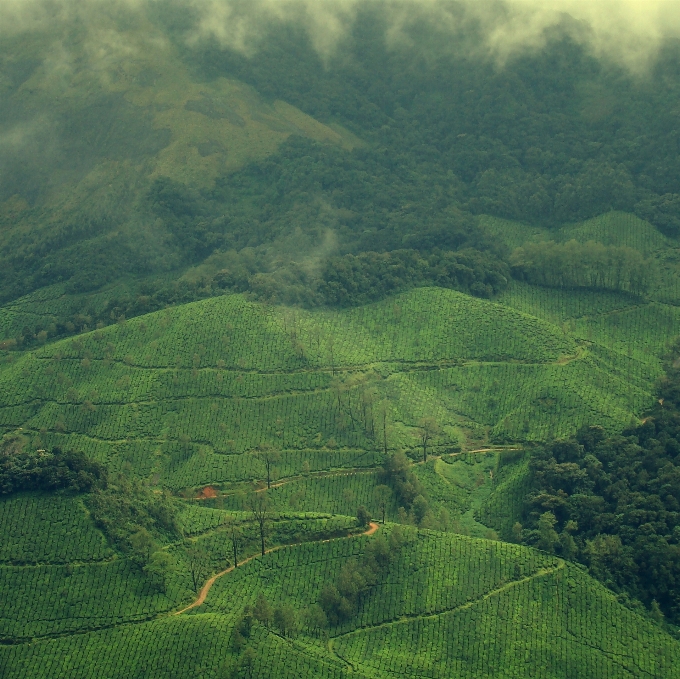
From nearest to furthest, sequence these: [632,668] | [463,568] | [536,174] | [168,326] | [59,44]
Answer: [632,668] < [463,568] < [168,326] < [536,174] < [59,44]

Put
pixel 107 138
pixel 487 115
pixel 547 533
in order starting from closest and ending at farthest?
pixel 547 533 → pixel 107 138 → pixel 487 115

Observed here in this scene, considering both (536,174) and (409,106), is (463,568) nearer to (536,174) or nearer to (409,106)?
(536,174)

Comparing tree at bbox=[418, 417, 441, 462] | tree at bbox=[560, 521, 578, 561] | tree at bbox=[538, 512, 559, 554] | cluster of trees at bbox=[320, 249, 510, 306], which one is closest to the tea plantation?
tree at bbox=[418, 417, 441, 462]

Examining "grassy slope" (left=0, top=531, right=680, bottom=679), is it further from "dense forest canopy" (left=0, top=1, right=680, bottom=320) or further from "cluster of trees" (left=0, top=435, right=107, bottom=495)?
"dense forest canopy" (left=0, top=1, right=680, bottom=320)

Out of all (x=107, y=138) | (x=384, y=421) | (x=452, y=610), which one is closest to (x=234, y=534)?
(x=452, y=610)

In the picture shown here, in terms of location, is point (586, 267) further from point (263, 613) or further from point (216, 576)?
point (263, 613)

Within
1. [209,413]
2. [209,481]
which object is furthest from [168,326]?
[209,481]

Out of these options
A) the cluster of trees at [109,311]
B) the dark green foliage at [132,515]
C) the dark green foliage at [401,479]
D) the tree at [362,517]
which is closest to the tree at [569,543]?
the dark green foliage at [401,479]
